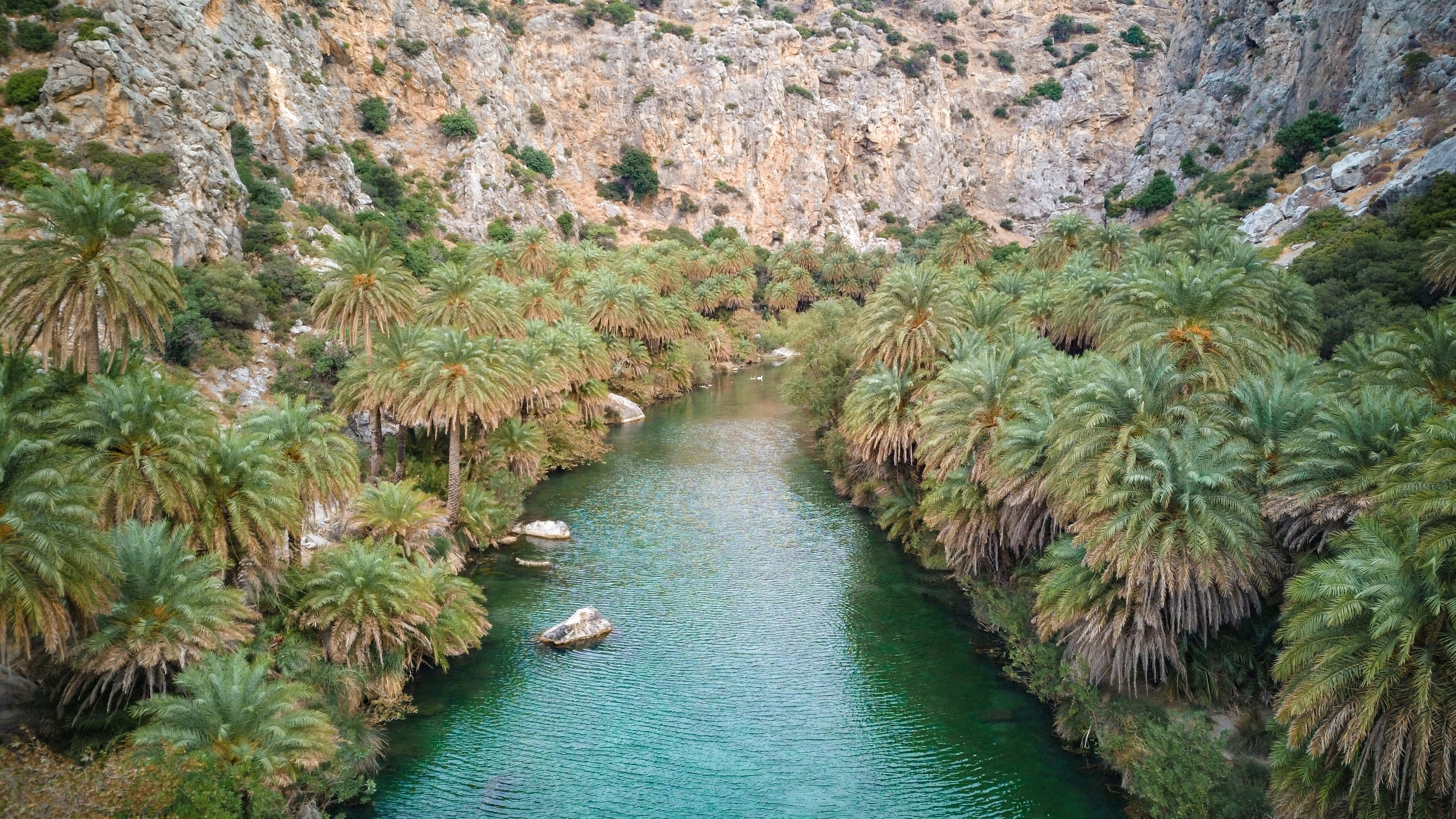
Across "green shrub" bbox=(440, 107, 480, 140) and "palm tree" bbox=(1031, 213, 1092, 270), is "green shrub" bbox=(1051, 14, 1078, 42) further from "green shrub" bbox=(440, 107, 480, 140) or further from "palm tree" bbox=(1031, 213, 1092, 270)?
"green shrub" bbox=(440, 107, 480, 140)

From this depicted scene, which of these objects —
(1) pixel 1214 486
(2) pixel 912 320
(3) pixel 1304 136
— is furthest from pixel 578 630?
(3) pixel 1304 136

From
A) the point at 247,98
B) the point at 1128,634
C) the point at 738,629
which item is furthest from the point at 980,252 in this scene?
the point at 247,98

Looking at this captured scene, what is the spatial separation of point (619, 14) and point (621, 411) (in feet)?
268

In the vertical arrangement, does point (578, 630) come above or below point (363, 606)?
below

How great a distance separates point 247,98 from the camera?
61.9 metres

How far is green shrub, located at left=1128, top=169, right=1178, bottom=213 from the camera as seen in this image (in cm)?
9788

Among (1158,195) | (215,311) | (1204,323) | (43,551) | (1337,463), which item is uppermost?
(1158,195)

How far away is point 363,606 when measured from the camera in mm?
22531

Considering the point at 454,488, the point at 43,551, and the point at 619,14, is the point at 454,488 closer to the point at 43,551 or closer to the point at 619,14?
the point at 43,551

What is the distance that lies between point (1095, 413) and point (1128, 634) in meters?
5.61

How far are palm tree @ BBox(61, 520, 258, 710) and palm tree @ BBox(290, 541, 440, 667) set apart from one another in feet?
12.6

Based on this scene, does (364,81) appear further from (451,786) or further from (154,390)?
(451,786)

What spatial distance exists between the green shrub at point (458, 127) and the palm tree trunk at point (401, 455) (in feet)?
202

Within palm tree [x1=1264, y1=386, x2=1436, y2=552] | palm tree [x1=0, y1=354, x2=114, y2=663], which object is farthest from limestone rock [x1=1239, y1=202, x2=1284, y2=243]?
palm tree [x1=0, y1=354, x2=114, y2=663]
